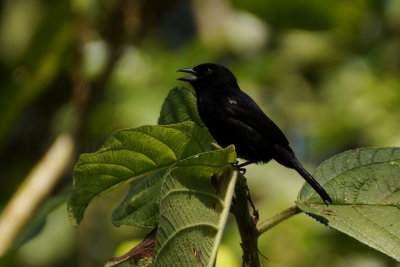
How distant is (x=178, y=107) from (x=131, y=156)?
45 cm

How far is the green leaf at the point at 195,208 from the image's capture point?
5.16ft

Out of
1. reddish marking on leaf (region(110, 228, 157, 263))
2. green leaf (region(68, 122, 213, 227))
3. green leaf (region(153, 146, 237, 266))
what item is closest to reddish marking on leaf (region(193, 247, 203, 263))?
green leaf (region(153, 146, 237, 266))

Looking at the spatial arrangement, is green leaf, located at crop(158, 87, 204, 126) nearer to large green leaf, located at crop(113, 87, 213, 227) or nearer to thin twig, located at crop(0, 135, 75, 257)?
large green leaf, located at crop(113, 87, 213, 227)

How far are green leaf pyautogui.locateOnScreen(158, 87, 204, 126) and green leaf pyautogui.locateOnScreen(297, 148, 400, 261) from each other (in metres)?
0.47

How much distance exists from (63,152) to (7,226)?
1.21ft

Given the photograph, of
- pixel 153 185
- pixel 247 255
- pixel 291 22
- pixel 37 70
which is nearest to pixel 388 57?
pixel 291 22

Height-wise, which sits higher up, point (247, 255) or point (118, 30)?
point (118, 30)

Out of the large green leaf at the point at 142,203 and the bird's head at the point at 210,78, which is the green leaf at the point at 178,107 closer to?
the large green leaf at the point at 142,203

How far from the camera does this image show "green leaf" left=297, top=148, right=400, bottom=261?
1763mm

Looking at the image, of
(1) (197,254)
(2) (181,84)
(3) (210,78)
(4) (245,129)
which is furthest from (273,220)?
(2) (181,84)

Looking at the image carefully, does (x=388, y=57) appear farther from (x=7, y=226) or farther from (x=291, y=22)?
(x=7, y=226)

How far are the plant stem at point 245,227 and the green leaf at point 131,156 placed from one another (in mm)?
169

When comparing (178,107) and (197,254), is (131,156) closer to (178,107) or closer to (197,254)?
(197,254)

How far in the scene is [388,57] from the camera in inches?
179
